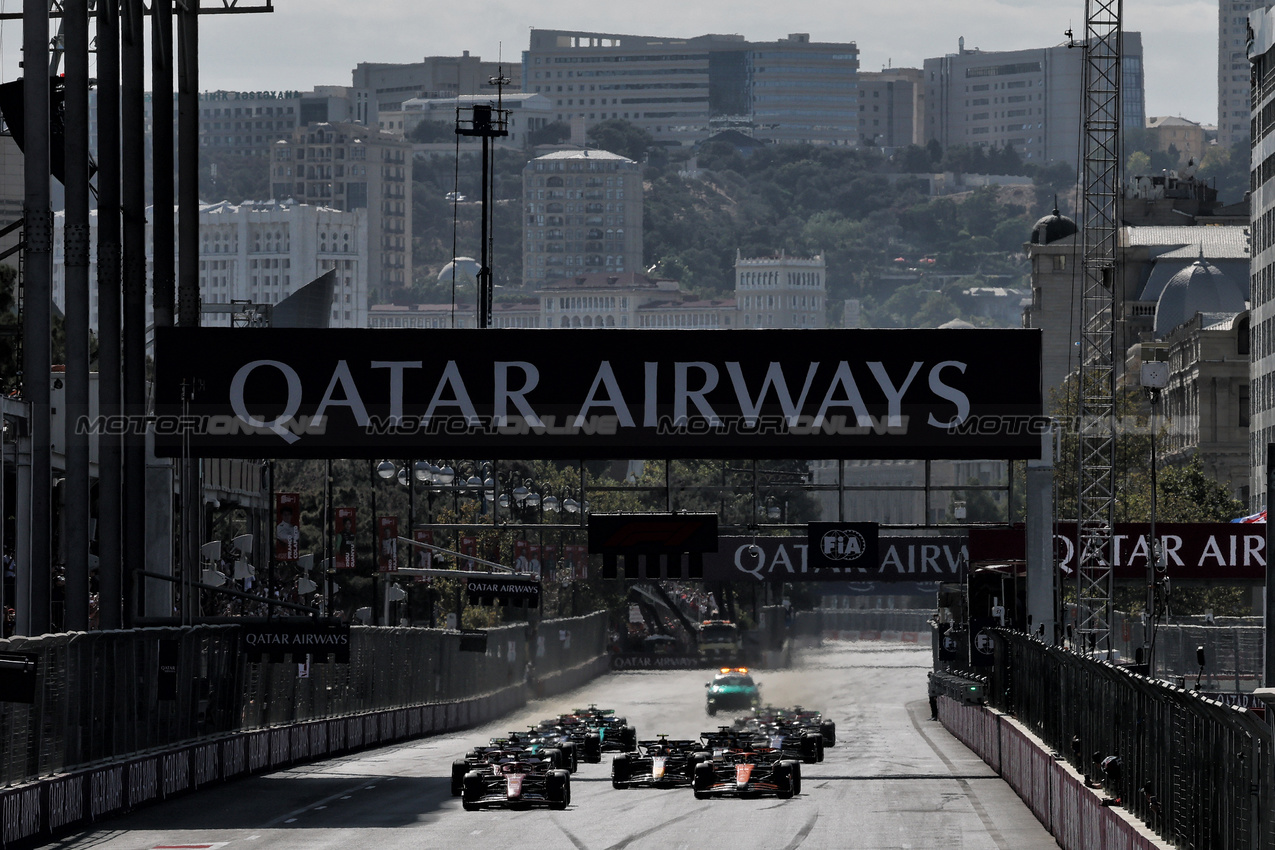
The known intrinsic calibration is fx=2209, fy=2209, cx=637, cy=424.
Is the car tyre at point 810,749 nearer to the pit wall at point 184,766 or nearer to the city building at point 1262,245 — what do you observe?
the pit wall at point 184,766

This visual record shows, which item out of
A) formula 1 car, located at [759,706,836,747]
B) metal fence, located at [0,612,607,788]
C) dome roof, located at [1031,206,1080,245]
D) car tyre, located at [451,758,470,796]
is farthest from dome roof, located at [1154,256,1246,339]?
car tyre, located at [451,758,470,796]

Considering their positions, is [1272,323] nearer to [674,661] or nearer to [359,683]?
[674,661]

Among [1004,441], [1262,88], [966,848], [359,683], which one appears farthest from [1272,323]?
[966,848]

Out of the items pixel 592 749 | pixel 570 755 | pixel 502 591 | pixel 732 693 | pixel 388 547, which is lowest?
pixel 732 693

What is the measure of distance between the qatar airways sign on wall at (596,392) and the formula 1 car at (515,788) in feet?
21.5

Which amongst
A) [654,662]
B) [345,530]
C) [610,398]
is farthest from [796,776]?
[654,662]

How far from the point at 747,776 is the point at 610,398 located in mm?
7095

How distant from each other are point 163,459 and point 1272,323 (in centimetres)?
8007

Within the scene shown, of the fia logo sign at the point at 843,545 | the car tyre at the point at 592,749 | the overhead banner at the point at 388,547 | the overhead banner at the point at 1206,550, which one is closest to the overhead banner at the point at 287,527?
the overhead banner at the point at 388,547

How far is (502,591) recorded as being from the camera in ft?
207

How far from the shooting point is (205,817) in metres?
32.7

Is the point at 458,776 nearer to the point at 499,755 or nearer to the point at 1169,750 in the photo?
the point at 499,755

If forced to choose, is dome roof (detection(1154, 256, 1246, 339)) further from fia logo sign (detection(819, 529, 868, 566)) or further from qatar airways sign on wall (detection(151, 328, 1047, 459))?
qatar airways sign on wall (detection(151, 328, 1047, 459))

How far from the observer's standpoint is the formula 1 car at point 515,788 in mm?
34031
